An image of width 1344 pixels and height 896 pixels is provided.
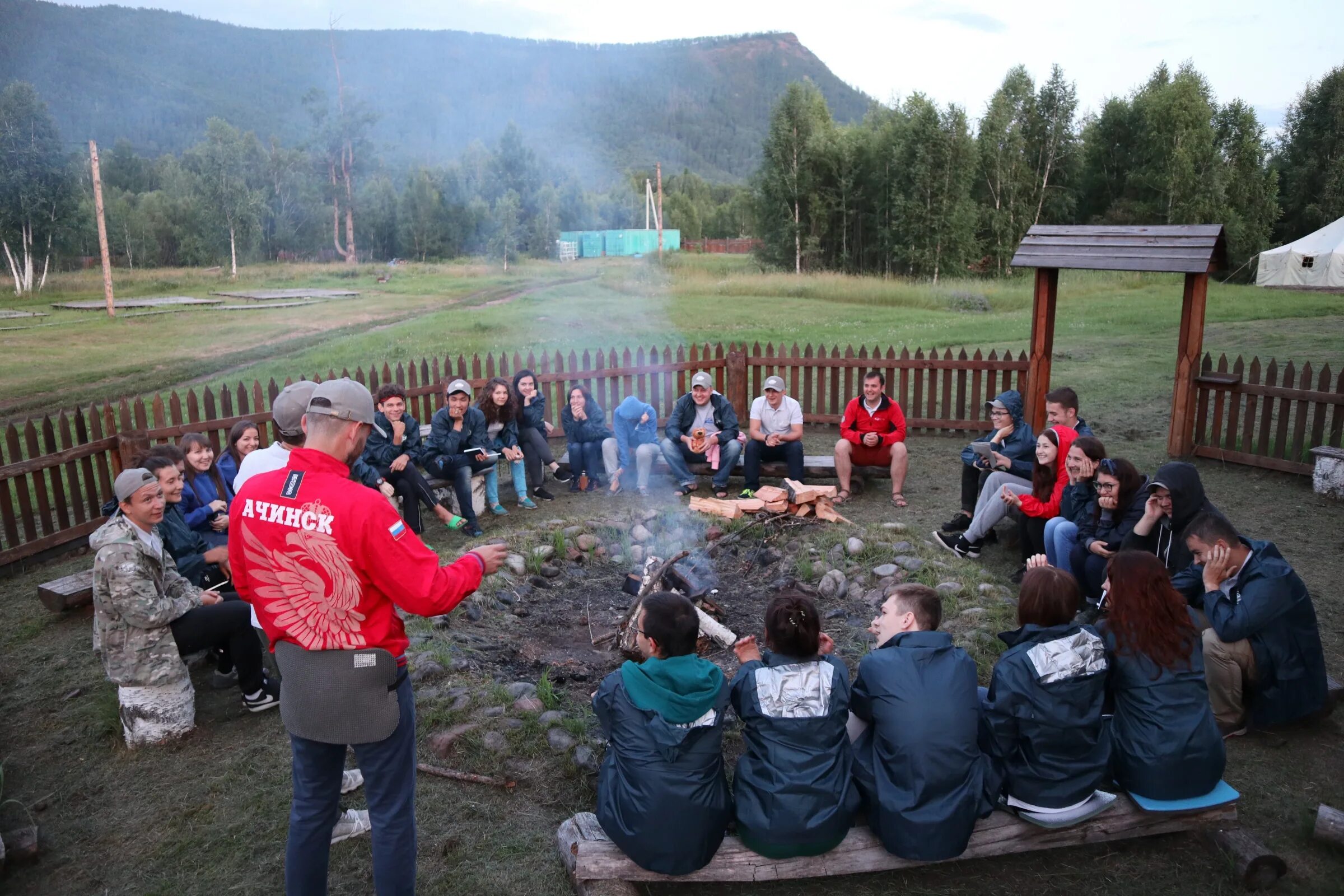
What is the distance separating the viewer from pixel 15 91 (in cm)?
1341

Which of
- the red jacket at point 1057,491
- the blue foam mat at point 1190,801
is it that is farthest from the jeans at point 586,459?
the blue foam mat at point 1190,801

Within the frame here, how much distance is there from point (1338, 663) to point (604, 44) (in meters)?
39.3

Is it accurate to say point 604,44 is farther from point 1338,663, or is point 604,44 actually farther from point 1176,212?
point 1338,663

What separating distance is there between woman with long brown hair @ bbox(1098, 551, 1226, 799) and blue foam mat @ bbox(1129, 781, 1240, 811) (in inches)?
0.7

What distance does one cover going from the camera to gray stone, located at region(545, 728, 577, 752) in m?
4.10

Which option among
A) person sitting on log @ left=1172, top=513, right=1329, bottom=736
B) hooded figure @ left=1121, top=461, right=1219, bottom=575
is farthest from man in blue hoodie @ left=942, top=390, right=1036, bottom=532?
person sitting on log @ left=1172, top=513, right=1329, bottom=736

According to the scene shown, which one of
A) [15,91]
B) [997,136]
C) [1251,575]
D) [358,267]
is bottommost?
[1251,575]

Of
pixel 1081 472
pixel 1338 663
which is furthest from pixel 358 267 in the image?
pixel 1338 663

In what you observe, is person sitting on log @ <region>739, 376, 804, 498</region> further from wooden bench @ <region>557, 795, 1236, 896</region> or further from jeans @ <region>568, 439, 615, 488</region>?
wooden bench @ <region>557, 795, 1236, 896</region>

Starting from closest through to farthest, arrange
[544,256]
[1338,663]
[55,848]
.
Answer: [55,848] → [1338,663] → [544,256]

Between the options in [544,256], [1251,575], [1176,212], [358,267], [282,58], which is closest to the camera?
[1251,575]

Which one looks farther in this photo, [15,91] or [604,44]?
[604,44]

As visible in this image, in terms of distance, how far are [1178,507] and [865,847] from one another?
2955 millimetres

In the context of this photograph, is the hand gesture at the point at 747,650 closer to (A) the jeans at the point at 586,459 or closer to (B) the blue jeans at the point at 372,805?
(B) the blue jeans at the point at 372,805
